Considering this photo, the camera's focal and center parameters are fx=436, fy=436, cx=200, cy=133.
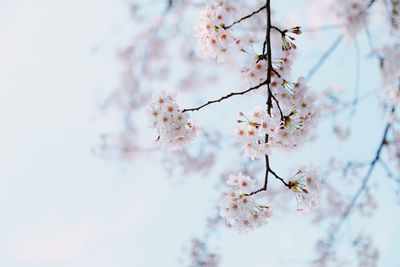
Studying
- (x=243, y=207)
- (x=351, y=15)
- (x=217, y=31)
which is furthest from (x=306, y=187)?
(x=351, y=15)

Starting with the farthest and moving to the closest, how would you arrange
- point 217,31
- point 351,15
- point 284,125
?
point 351,15 → point 217,31 → point 284,125

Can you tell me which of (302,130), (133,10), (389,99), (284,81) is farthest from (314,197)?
(133,10)

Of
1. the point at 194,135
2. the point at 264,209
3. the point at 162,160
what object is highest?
the point at 162,160

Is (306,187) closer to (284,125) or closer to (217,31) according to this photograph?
(284,125)

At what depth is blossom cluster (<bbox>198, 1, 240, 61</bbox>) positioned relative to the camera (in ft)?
11.0

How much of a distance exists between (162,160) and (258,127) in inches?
291

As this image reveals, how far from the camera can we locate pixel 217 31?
3355 mm

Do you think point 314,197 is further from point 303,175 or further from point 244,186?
point 244,186

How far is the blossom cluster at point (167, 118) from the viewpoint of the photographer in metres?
3.07

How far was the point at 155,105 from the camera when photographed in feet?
10.2

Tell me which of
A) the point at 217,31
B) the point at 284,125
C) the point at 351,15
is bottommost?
the point at 284,125

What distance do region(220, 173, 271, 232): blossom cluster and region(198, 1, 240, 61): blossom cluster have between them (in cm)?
101

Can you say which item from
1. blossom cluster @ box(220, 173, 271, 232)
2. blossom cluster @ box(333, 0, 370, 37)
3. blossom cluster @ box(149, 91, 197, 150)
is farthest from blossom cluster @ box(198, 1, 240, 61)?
blossom cluster @ box(333, 0, 370, 37)

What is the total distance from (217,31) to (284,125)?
0.95 metres
